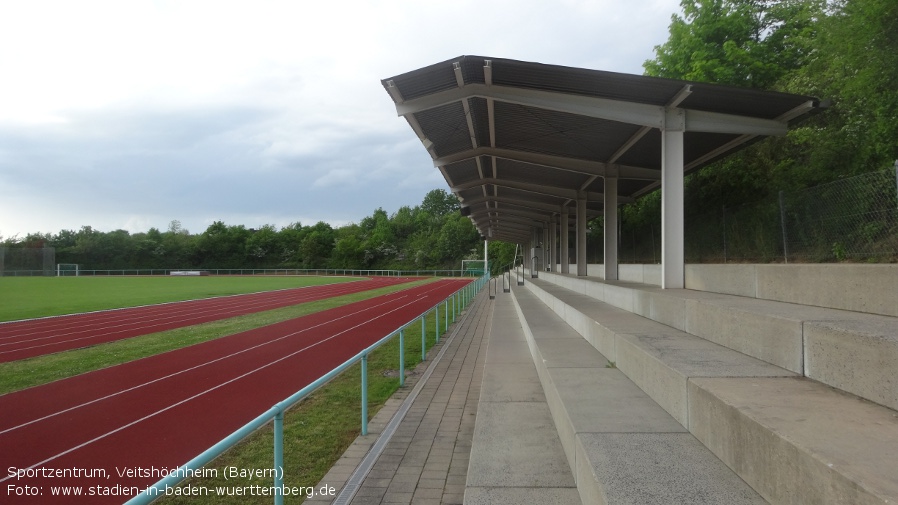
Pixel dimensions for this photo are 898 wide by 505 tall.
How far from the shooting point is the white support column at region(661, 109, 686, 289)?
9555mm

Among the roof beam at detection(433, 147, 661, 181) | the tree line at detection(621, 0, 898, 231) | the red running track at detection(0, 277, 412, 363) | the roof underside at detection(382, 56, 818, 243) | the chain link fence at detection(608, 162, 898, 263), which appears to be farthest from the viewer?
the red running track at detection(0, 277, 412, 363)

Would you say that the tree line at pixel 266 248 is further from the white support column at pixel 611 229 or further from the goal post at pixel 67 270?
the white support column at pixel 611 229

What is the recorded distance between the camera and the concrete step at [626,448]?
2.90m

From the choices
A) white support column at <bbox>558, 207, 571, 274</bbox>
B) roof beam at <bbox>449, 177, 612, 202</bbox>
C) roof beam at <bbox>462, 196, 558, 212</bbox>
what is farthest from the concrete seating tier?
white support column at <bbox>558, 207, 571, 274</bbox>

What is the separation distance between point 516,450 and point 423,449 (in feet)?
4.60

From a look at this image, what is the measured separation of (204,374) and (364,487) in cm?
697

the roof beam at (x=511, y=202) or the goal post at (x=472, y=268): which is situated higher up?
the roof beam at (x=511, y=202)

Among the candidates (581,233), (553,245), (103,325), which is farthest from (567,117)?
(553,245)

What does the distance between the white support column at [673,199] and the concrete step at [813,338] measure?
3179 mm

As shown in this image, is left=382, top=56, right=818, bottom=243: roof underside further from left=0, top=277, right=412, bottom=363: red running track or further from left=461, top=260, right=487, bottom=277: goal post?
left=461, top=260, right=487, bottom=277: goal post

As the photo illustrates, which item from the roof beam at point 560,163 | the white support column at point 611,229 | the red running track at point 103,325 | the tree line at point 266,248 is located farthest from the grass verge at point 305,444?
the tree line at point 266,248

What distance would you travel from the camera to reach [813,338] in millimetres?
3760

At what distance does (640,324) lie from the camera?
23.0 feet

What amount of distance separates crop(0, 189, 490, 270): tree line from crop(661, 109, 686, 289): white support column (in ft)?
236
